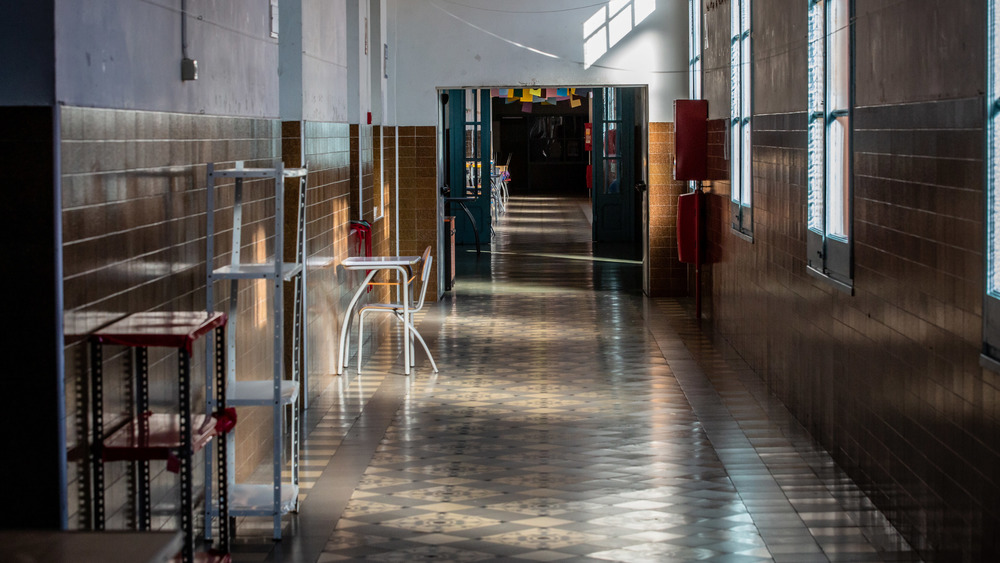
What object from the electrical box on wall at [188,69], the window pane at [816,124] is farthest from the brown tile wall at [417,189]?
the electrical box on wall at [188,69]

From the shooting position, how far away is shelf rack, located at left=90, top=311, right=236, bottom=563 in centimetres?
332

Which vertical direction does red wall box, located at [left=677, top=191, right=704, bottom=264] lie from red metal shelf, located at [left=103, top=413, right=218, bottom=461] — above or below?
above

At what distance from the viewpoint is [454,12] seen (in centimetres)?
1105

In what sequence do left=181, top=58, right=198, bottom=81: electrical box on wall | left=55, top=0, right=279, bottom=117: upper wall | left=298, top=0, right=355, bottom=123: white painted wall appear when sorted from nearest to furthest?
left=55, top=0, right=279, bottom=117: upper wall
left=181, top=58, right=198, bottom=81: electrical box on wall
left=298, top=0, right=355, bottom=123: white painted wall

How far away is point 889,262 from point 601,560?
5.48 ft

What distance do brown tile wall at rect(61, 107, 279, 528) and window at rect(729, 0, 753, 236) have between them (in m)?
4.24

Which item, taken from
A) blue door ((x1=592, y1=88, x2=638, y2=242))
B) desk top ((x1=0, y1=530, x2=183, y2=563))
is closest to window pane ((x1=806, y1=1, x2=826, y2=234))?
desk top ((x1=0, y1=530, x2=183, y2=563))

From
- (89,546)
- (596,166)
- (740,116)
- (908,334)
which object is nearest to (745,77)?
(740,116)

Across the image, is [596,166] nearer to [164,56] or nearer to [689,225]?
[689,225]

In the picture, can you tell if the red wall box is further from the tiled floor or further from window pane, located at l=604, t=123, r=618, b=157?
window pane, located at l=604, t=123, r=618, b=157

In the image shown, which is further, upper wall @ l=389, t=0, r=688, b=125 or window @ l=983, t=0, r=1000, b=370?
upper wall @ l=389, t=0, r=688, b=125

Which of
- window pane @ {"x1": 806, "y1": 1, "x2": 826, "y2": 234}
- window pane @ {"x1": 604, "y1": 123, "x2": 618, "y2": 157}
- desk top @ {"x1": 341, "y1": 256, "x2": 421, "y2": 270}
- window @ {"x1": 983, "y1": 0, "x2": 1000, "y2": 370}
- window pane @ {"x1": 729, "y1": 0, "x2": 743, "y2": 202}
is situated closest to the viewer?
window @ {"x1": 983, "y1": 0, "x2": 1000, "y2": 370}

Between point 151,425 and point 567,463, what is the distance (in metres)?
2.44

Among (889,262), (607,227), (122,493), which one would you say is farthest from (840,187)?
(607,227)
